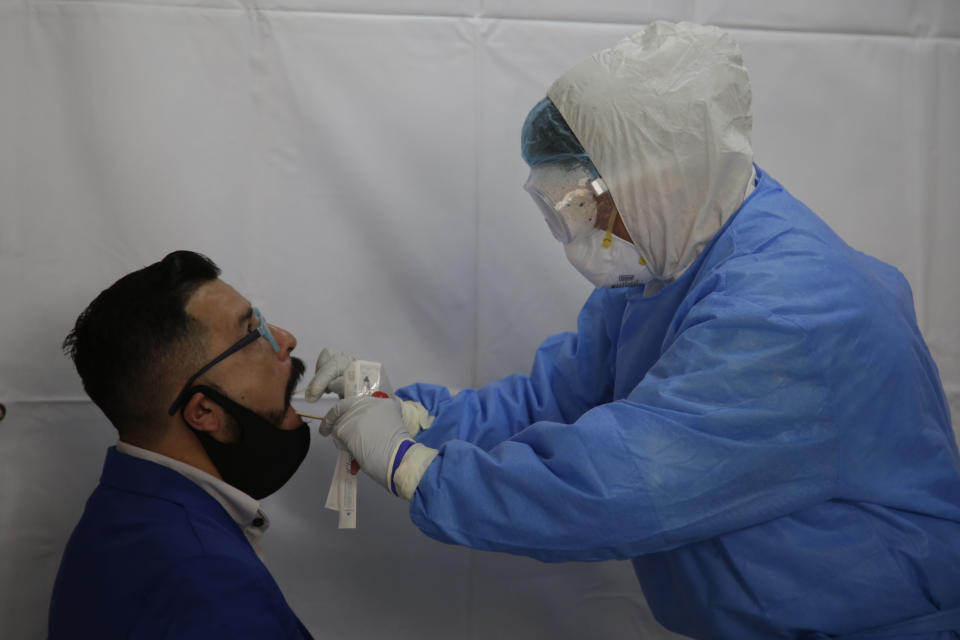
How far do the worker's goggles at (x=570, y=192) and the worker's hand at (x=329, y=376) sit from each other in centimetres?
53

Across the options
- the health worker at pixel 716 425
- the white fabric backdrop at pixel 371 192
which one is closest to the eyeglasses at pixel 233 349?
the health worker at pixel 716 425

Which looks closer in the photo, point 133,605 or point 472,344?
point 133,605

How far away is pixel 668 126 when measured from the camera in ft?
4.32

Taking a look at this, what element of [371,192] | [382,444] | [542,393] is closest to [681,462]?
[382,444]

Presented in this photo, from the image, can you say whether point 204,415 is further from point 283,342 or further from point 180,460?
point 283,342

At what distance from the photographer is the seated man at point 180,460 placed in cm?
117

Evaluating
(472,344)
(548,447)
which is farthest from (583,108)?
(472,344)

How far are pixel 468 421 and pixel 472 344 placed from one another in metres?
0.33

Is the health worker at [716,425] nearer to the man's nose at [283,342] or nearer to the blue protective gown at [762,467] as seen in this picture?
the blue protective gown at [762,467]

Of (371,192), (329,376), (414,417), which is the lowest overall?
(414,417)

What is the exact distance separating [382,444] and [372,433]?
0.03 m

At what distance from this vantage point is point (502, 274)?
204cm

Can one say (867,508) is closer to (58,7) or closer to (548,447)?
(548,447)

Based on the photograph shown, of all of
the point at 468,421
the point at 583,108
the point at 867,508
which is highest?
the point at 583,108
